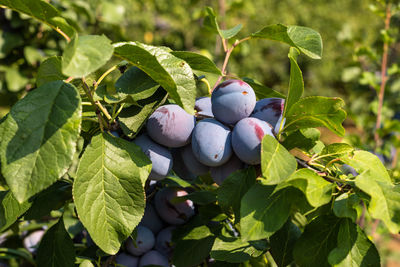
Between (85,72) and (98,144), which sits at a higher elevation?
(85,72)

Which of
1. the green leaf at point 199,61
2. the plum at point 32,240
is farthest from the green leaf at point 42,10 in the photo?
the plum at point 32,240

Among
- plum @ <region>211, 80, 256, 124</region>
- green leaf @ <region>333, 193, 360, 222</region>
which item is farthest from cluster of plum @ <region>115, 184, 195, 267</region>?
green leaf @ <region>333, 193, 360, 222</region>

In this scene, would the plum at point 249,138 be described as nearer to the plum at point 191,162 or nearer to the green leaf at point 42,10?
the plum at point 191,162

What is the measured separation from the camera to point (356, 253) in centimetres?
53

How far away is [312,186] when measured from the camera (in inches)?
19.3

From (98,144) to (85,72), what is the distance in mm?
168

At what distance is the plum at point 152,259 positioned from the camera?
2.55 feet

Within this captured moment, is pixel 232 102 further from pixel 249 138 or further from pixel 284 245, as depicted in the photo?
pixel 284 245

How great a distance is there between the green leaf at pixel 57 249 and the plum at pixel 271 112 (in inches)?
15.3

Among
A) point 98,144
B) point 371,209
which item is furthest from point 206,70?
point 371,209

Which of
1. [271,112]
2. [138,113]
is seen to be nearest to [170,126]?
[138,113]

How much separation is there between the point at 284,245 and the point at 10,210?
0.44 metres

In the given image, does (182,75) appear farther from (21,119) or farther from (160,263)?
(160,263)

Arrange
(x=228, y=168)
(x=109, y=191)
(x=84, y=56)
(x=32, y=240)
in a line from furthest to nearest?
(x=32, y=240), (x=228, y=168), (x=109, y=191), (x=84, y=56)
